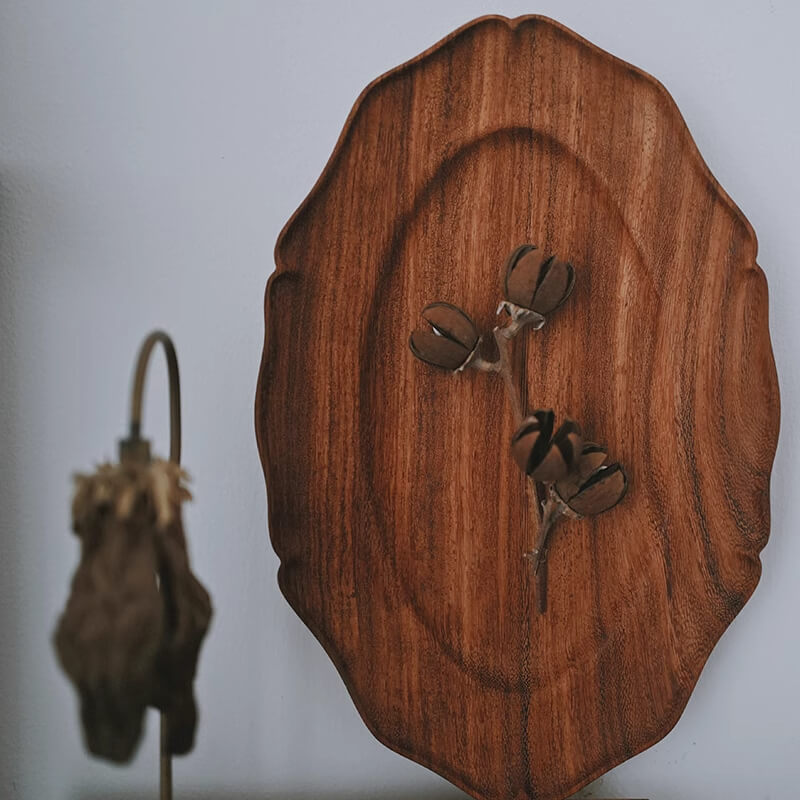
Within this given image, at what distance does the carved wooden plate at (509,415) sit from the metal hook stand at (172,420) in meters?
0.13

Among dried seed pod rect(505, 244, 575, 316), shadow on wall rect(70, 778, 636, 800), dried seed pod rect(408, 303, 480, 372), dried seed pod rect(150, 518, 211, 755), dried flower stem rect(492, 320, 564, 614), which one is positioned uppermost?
dried seed pod rect(505, 244, 575, 316)

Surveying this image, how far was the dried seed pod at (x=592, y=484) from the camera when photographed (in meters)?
0.79

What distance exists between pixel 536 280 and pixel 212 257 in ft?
1.12

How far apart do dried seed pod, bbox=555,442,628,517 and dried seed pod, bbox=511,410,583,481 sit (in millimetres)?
26

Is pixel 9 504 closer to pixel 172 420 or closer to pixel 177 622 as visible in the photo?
pixel 172 420

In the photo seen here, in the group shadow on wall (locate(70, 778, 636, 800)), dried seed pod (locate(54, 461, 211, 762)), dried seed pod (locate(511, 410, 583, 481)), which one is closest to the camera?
dried seed pod (locate(54, 461, 211, 762))

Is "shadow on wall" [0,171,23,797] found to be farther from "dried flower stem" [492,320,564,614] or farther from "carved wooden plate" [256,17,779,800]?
"dried flower stem" [492,320,564,614]

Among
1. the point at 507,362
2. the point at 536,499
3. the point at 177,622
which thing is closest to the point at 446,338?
the point at 507,362

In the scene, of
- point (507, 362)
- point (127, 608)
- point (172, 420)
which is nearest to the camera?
point (127, 608)

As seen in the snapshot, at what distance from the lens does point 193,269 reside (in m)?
0.86

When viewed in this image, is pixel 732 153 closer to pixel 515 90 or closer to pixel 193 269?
pixel 515 90

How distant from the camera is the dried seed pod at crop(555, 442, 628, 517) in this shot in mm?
786

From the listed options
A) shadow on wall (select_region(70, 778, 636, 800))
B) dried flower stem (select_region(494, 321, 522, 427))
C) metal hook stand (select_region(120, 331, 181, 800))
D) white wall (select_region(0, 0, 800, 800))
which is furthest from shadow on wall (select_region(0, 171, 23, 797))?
dried flower stem (select_region(494, 321, 522, 427))

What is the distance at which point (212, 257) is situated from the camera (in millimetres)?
860
